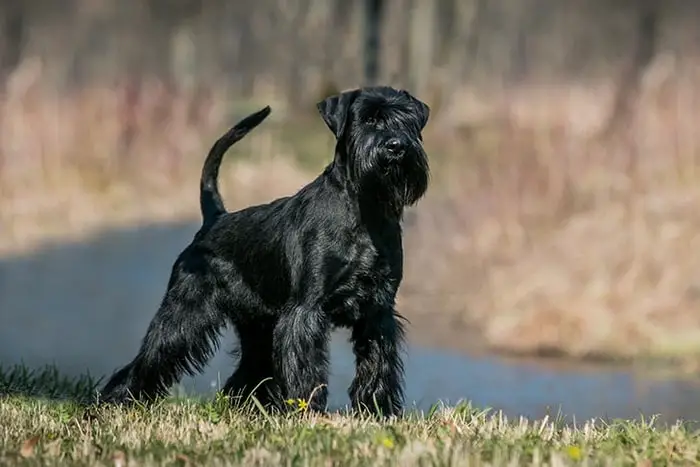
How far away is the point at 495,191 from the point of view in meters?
15.6

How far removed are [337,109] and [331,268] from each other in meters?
0.88

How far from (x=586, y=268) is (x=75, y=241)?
6988 mm

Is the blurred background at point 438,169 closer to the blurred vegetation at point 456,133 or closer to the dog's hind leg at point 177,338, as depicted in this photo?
the blurred vegetation at point 456,133

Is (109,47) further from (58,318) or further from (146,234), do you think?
(58,318)

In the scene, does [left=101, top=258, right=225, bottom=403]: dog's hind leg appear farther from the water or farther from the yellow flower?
the yellow flower

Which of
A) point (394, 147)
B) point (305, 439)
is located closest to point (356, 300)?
point (394, 147)

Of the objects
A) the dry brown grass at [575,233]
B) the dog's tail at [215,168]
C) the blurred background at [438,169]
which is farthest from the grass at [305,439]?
the dry brown grass at [575,233]

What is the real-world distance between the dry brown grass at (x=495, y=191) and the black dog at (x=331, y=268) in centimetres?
545

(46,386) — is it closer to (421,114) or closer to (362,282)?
(362,282)

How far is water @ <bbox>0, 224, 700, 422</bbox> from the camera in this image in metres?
10.5

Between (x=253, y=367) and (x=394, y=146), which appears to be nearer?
(x=394, y=146)

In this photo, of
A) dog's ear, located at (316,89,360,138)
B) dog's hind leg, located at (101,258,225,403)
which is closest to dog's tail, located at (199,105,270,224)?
dog's hind leg, located at (101,258,225,403)

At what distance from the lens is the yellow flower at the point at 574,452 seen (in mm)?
5391

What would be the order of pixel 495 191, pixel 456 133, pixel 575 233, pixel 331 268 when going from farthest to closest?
1. pixel 456 133
2. pixel 495 191
3. pixel 575 233
4. pixel 331 268
